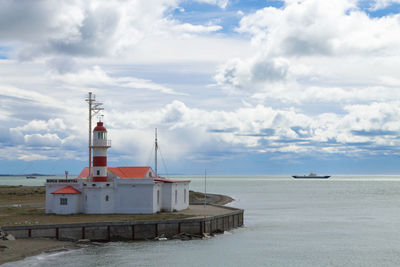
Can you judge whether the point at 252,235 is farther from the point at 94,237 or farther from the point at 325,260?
the point at 94,237

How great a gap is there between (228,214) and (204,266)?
18.1 meters

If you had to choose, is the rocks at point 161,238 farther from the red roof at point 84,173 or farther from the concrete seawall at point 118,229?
the red roof at point 84,173

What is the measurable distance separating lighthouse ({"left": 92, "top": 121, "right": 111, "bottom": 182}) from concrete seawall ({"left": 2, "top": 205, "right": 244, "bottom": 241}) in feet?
37.2

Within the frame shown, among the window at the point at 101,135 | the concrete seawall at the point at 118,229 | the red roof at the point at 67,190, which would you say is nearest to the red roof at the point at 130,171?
the window at the point at 101,135

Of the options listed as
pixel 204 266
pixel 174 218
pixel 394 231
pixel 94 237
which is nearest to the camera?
pixel 204 266

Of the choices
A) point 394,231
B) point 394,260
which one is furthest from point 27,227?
point 394,231

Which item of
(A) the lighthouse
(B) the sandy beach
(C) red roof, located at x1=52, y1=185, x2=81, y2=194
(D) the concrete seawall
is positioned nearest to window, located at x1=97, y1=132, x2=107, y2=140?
(A) the lighthouse

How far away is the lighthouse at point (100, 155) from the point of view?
182 ft

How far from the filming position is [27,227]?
141ft

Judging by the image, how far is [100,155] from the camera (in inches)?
2199

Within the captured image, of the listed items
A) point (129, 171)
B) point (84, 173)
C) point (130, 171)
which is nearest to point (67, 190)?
point (84, 173)

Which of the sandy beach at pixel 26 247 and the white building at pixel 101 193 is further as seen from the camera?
the white building at pixel 101 193

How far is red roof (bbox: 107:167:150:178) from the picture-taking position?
57.5 meters

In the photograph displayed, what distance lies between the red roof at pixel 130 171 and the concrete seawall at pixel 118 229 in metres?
11.5
